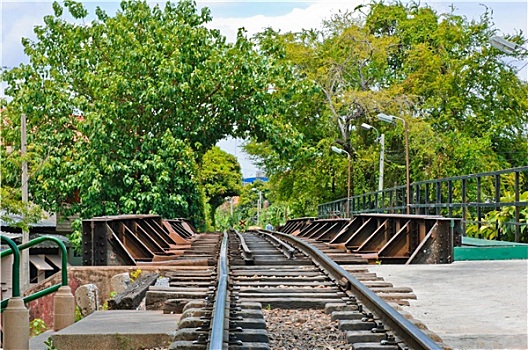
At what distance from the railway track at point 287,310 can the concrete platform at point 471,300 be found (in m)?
0.40

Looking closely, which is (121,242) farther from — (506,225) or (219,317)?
(506,225)

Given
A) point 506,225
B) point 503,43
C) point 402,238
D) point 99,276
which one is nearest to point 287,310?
point 99,276

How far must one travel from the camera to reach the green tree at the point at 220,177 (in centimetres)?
6912

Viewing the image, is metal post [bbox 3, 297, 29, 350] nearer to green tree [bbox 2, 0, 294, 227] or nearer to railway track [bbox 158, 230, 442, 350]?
railway track [bbox 158, 230, 442, 350]

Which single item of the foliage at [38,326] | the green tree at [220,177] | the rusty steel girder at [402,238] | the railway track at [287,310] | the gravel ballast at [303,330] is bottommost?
the foliage at [38,326]

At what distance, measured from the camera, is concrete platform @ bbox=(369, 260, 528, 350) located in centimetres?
575

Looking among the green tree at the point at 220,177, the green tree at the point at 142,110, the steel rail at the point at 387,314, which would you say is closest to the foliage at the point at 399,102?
the green tree at the point at 142,110

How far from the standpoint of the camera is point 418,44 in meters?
47.2

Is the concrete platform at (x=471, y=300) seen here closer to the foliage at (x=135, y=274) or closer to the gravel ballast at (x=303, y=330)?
the gravel ballast at (x=303, y=330)

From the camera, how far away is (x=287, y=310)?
23.9 ft

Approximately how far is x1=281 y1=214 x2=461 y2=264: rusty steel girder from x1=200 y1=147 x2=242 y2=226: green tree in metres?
51.9

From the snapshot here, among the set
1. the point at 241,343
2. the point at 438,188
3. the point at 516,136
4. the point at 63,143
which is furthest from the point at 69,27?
the point at 241,343

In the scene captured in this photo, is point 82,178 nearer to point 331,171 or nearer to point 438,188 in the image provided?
point 438,188

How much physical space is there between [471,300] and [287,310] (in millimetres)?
1818
